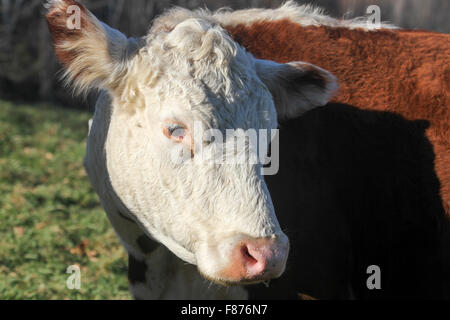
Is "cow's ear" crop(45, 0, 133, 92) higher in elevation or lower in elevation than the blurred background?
higher

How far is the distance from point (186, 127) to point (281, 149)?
32.3 inches

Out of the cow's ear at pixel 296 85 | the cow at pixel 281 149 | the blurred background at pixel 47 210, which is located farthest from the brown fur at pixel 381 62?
the blurred background at pixel 47 210

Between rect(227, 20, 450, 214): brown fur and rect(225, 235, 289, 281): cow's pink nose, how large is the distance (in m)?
1.20

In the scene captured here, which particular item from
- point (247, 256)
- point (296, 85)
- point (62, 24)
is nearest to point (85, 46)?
point (62, 24)

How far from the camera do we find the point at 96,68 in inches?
101

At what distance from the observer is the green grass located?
438 centimetres

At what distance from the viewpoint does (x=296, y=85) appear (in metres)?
2.83

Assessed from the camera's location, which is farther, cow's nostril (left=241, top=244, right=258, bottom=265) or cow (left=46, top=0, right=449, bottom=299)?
cow (left=46, top=0, right=449, bottom=299)

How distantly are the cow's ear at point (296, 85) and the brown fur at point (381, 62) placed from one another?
0.28 meters

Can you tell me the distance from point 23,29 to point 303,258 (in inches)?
536

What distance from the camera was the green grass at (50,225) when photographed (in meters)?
4.38

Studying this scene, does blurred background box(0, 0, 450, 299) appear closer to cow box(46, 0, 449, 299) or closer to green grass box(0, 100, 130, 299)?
green grass box(0, 100, 130, 299)

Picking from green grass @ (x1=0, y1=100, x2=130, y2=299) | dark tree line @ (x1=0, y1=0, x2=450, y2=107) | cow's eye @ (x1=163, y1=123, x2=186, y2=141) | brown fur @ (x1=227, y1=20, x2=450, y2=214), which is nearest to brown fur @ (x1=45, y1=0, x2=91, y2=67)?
cow's eye @ (x1=163, y1=123, x2=186, y2=141)

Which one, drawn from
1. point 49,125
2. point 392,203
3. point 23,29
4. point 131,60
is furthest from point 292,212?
point 23,29
